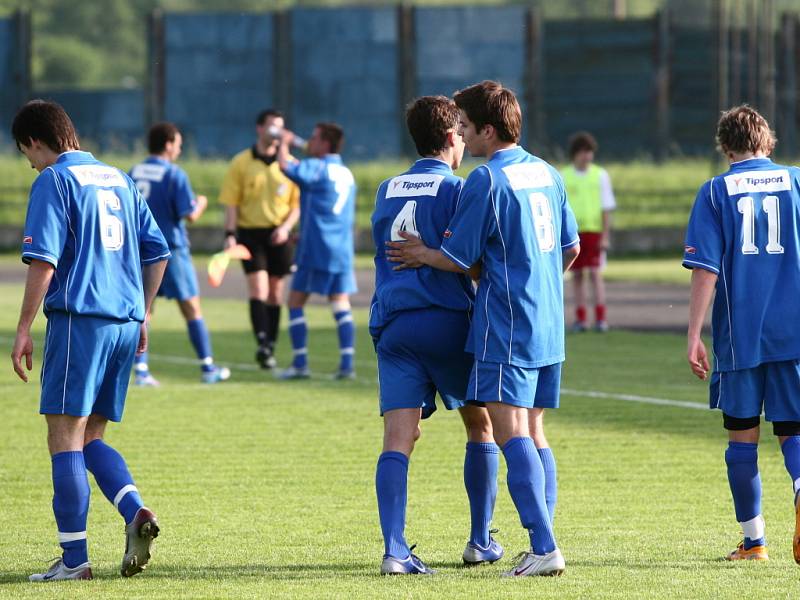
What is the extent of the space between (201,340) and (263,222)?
1.53m

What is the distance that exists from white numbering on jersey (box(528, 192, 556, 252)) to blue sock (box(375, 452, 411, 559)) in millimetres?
1026

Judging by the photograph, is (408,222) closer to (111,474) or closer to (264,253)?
(111,474)

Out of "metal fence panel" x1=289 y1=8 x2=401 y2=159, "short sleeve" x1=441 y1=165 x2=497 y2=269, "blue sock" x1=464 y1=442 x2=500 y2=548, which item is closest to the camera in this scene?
"short sleeve" x1=441 y1=165 x2=497 y2=269

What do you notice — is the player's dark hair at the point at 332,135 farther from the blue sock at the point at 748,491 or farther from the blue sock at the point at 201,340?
the blue sock at the point at 748,491

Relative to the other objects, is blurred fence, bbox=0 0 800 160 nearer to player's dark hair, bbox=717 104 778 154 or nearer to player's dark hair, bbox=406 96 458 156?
player's dark hair, bbox=717 104 778 154

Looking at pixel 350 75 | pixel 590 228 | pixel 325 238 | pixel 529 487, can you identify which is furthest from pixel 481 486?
pixel 350 75

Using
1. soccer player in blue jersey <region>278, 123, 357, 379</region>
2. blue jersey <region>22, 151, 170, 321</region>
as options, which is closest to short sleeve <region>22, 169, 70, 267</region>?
blue jersey <region>22, 151, 170, 321</region>

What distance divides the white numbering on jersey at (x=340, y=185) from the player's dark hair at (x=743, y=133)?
21.4 feet

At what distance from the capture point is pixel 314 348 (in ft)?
50.9

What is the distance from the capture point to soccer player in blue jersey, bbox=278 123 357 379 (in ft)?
40.9

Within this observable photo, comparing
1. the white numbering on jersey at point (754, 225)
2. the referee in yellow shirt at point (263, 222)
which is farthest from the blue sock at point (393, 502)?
the referee in yellow shirt at point (263, 222)

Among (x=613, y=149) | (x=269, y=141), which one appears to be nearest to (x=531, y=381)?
(x=269, y=141)

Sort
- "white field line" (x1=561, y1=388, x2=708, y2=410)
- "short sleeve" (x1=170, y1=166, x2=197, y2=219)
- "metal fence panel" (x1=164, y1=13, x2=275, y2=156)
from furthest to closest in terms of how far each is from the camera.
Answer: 1. "metal fence panel" (x1=164, y1=13, x2=275, y2=156)
2. "short sleeve" (x1=170, y1=166, x2=197, y2=219)
3. "white field line" (x1=561, y1=388, x2=708, y2=410)

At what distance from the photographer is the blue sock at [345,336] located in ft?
41.9
